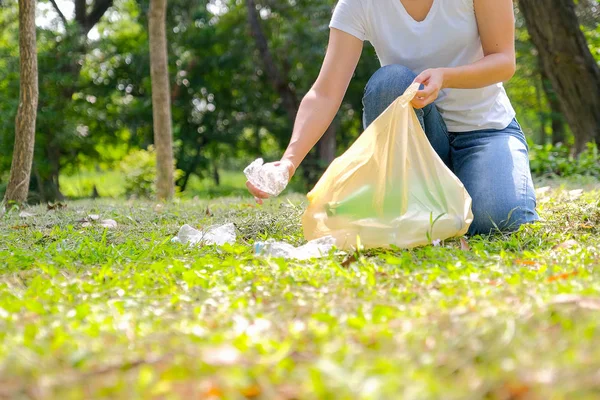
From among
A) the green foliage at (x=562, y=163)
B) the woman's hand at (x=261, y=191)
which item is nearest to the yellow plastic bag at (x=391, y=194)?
the woman's hand at (x=261, y=191)

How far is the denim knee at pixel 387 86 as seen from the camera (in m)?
2.45

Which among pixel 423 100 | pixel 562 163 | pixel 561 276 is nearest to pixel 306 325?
pixel 561 276

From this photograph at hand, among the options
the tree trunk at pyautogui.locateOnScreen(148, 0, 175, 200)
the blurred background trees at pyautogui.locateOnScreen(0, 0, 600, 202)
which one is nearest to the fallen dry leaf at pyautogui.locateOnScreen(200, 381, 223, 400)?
the tree trunk at pyautogui.locateOnScreen(148, 0, 175, 200)

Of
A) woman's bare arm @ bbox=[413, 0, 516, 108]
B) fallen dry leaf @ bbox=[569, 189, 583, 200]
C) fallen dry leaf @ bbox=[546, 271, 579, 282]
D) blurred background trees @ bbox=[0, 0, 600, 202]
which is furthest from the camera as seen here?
blurred background trees @ bbox=[0, 0, 600, 202]

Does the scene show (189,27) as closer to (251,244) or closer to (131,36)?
(131,36)

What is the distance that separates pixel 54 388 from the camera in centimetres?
92

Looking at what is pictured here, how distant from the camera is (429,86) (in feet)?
7.08

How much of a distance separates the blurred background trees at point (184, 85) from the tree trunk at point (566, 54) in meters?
2.19

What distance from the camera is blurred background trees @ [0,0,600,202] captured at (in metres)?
9.26

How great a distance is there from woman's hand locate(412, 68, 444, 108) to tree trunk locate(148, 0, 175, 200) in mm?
3106

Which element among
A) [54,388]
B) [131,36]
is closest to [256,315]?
[54,388]

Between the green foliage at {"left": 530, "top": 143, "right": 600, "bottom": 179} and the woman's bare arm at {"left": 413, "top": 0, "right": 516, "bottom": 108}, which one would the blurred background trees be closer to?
the green foliage at {"left": 530, "top": 143, "right": 600, "bottom": 179}

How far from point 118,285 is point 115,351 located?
1.80 feet

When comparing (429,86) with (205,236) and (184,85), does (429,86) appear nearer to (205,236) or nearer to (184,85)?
(205,236)
